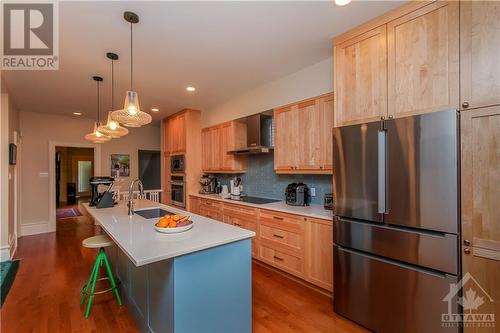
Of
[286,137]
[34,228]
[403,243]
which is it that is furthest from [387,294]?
[34,228]

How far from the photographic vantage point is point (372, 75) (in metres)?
1.98

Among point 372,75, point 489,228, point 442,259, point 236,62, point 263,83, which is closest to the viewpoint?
point 489,228

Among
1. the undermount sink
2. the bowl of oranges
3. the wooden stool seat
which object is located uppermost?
the bowl of oranges

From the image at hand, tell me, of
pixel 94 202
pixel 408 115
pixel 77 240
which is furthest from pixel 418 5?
pixel 77 240

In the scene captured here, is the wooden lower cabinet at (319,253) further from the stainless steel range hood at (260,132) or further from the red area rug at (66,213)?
the red area rug at (66,213)

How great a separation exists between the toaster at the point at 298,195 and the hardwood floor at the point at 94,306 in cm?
95

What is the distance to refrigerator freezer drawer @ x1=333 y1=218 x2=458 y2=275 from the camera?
154 centimetres

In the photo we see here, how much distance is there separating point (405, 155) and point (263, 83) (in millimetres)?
2419

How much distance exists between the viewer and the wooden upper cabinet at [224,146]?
13.6 ft

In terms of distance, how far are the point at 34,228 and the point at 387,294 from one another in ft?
21.7

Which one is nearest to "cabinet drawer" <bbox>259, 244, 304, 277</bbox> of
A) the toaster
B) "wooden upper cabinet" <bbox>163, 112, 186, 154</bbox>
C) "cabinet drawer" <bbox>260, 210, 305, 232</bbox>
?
"cabinet drawer" <bbox>260, 210, 305, 232</bbox>

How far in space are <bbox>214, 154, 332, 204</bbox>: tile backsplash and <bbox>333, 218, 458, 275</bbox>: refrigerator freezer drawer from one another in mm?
981

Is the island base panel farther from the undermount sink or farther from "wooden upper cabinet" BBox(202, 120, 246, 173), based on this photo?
"wooden upper cabinet" BBox(202, 120, 246, 173)

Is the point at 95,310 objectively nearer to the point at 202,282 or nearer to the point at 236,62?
the point at 202,282
